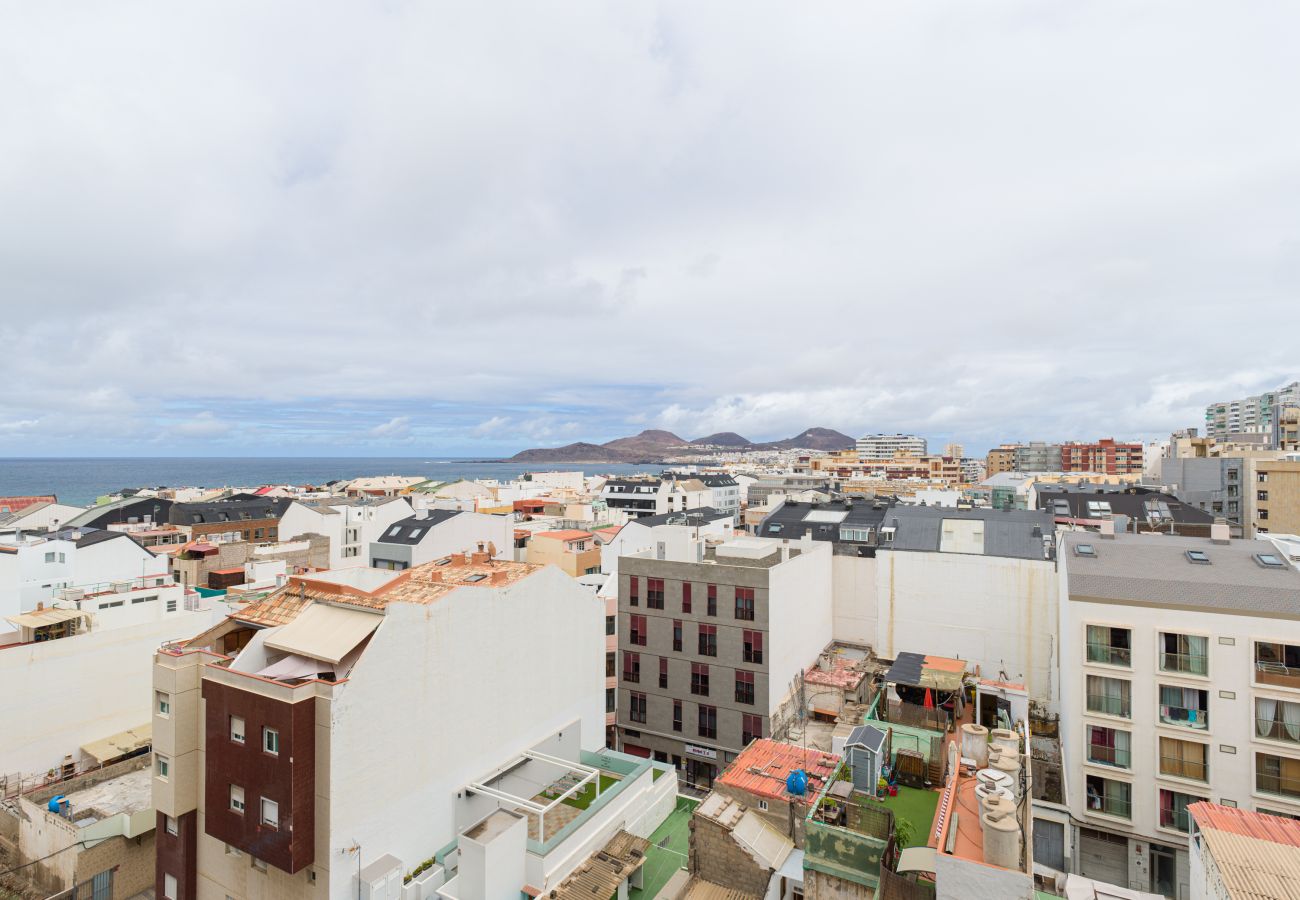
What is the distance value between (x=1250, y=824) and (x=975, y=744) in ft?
22.2

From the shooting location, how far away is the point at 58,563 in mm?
49406

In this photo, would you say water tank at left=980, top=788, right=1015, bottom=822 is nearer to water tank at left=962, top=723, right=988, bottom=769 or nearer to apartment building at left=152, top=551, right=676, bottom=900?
water tank at left=962, top=723, right=988, bottom=769

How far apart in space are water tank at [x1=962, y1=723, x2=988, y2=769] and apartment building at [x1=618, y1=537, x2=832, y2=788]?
19.1 meters

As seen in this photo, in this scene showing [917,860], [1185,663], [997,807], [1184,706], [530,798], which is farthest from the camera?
[1184,706]

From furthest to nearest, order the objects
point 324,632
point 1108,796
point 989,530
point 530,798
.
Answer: point 989,530
point 1108,796
point 530,798
point 324,632

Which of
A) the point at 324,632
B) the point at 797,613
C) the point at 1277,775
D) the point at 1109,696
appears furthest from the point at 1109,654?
the point at 324,632

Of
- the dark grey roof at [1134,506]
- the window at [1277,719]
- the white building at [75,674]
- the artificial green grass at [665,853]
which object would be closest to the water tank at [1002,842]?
the artificial green grass at [665,853]

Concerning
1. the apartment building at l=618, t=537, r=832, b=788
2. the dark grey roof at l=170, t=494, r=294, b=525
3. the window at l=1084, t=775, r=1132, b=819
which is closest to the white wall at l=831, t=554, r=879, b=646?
the apartment building at l=618, t=537, r=832, b=788

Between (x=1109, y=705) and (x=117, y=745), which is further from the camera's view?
(x=117, y=745)

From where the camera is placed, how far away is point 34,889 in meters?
26.7

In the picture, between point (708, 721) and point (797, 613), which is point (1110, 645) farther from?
point (708, 721)

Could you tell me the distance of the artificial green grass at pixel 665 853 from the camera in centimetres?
2275

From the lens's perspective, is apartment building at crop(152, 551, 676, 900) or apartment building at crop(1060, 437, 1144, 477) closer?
apartment building at crop(152, 551, 676, 900)

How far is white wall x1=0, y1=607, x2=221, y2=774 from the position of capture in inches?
1265
